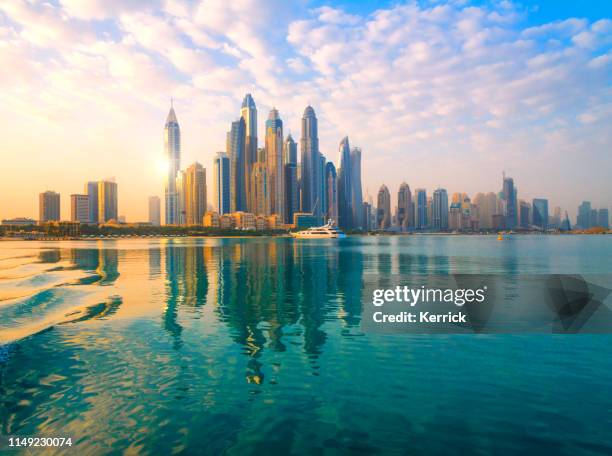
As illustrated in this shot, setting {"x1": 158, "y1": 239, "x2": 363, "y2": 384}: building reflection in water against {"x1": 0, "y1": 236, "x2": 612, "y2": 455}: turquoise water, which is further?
{"x1": 158, "y1": 239, "x2": 363, "y2": 384}: building reflection in water

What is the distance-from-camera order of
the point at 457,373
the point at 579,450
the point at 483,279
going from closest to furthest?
the point at 579,450
the point at 457,373
the point at 483,279

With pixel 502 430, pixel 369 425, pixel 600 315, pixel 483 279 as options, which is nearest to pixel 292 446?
pixel 369 425

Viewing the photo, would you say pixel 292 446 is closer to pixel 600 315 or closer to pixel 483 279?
pixel 600 315

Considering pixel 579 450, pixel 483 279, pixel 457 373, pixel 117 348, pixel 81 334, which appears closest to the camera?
pixel 579 450

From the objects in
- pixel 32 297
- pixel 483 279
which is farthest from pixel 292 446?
pixel 483 279

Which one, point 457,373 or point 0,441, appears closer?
point 0,441

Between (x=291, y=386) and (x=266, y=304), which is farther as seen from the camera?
(x=266, y=304)

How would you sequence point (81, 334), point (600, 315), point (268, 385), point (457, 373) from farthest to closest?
point (600, 315) < point (81, 334) < point (457, 373) < point (268, 385)

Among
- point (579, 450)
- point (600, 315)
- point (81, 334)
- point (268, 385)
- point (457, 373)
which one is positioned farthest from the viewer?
point (600, 315)

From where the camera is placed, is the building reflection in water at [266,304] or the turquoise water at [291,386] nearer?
the turquoise water at [291,386]

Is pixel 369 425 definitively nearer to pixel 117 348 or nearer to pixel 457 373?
pixel 457 373
